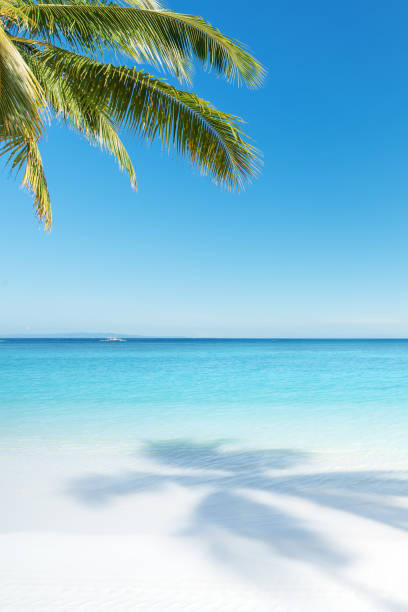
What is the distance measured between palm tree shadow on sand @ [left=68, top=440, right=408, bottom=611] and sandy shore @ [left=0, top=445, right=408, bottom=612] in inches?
0.4

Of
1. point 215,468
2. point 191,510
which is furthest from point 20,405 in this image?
point 191,510

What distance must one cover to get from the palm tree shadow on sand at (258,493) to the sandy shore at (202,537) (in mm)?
11

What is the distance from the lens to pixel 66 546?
2.89 m

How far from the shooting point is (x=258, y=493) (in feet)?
13.0

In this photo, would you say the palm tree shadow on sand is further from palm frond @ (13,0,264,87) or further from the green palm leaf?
palm frond @ (13,0,264,87)

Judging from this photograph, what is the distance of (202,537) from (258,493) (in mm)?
1073

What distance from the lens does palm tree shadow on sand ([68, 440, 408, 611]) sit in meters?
2.87

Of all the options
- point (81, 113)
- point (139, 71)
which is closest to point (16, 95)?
point (139, 71)

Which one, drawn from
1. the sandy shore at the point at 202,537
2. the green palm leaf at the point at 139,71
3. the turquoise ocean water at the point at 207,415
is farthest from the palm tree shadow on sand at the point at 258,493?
the green palm leaf at the point at 139,71

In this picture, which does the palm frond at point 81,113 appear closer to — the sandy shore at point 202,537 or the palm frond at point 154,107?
the palm frond at point 154,107

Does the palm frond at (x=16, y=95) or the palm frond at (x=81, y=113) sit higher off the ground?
the palm frond at (x=81, y=113)

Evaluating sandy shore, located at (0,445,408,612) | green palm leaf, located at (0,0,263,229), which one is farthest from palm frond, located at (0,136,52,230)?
sandy shore, located at (0,445,408,612)

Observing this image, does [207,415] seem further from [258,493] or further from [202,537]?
[202,537]

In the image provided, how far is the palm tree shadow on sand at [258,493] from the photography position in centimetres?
287
